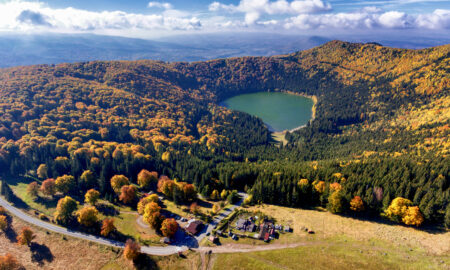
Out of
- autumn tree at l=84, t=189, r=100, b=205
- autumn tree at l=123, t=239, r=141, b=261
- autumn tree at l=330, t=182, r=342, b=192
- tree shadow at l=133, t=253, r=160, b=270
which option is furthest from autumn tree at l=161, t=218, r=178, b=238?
autumn tree at l=330, t=182, r=342, b=192

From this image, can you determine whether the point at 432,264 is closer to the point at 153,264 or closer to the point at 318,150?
the point at 153,264

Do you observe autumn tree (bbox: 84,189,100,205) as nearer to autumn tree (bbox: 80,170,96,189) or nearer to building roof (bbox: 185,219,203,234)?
autumn tree (bbox: 80,170,96,189)

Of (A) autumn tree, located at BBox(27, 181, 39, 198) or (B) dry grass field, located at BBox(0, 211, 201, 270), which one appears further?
(A) autumn tree, located at BBox(27, 181, 39, 198)

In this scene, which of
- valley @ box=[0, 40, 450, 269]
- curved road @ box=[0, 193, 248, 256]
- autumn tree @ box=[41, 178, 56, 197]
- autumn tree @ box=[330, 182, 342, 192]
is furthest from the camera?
autumn tree @ box=[41, 178, 56, 197]

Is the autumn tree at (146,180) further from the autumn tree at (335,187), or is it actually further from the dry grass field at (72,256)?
the autumn tree at (335,187)

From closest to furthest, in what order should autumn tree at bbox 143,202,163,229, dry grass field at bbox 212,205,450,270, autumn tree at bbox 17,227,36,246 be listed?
1. dry grass field at bbox 212,205,450,270
2. autumn tree at bbox 17,227,36,246
3. autumn tree at bbox 143,202,163,229

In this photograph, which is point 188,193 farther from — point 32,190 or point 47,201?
point 32,190

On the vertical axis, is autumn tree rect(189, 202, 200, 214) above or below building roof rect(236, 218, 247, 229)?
below
